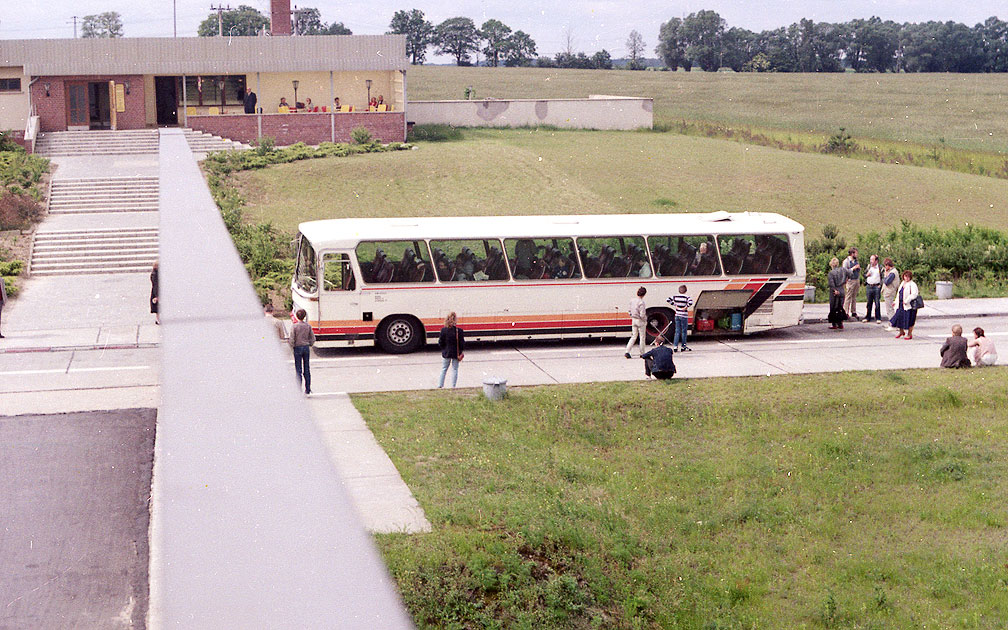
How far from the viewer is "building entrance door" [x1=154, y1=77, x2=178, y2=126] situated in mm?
54844

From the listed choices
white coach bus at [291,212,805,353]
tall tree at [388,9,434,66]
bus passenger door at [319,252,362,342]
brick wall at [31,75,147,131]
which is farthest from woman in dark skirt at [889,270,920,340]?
tall tree at [388,9,434,66]

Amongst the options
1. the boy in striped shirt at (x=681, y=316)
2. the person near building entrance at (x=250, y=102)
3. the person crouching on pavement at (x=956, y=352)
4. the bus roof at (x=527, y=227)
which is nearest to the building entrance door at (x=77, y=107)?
the person near building entrance at (x=250, y=102)

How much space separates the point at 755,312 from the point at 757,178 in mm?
26921

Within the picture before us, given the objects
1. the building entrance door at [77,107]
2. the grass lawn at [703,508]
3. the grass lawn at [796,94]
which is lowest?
the grass lawn at [703,508]

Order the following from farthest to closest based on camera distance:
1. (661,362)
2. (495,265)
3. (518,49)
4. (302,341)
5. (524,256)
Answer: (518,49)
(524,256)
(495,265)
(661,362)
(302,341)

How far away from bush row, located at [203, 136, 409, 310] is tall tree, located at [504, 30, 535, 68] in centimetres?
10487

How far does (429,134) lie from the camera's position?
2288 inches

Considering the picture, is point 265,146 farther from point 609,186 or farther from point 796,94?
point 796,94

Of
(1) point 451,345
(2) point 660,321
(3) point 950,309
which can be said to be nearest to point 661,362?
(1) point 451,345

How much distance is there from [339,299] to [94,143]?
32.1m

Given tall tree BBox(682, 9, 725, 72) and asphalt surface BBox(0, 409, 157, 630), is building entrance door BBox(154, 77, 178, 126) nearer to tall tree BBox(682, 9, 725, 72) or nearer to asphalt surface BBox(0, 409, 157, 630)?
asphalt surface BBox(0, 409, 157, 630)

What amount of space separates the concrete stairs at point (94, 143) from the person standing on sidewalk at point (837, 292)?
33137mm

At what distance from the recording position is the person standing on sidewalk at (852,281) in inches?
1079

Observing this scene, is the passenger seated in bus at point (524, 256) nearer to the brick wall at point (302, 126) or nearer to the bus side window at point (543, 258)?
the bus side window at point (543, 258)
